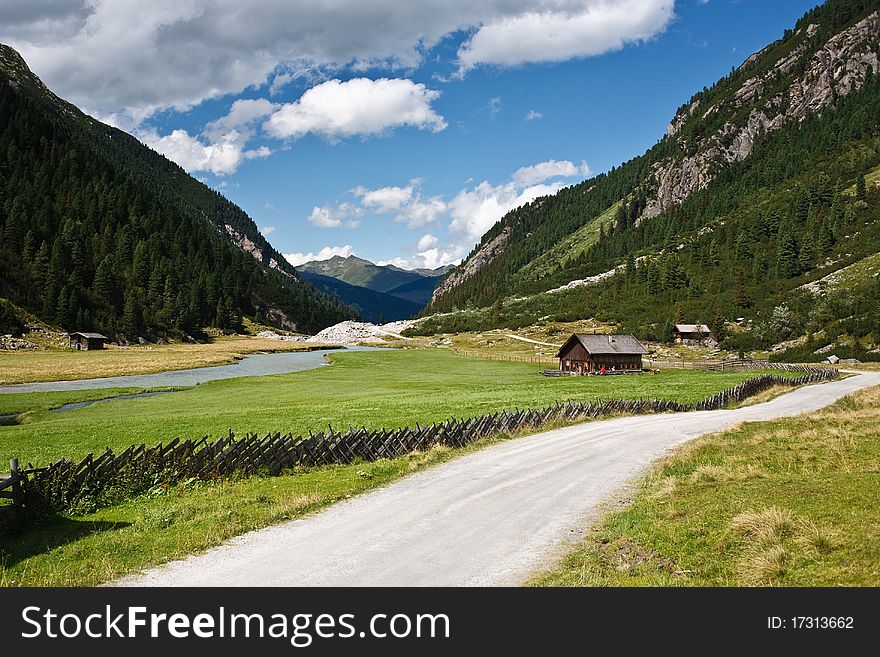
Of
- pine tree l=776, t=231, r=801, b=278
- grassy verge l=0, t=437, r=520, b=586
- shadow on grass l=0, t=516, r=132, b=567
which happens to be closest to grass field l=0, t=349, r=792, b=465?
shadow on grass l=0, t=516, r=132, b=567

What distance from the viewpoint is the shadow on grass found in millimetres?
13961

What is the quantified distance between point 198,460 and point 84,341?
12600cm

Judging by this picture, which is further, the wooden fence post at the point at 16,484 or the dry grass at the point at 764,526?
the wooden fence post at the point at 16,484

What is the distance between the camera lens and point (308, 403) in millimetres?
51812

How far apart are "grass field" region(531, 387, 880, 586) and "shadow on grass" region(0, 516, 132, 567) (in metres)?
12.8

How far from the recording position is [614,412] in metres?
41.6

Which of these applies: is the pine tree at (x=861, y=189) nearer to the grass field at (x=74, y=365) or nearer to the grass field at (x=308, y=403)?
the grass field at (x=308, y=403)

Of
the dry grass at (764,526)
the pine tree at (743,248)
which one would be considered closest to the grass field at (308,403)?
the dry grass at (764,526)

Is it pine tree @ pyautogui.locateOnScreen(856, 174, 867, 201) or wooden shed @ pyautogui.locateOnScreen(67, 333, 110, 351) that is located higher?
pine tree @ pyautogui.locateOnScreen(856, 174, 867, 201)

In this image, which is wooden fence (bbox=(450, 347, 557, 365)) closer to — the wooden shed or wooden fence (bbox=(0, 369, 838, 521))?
wooden fence (bbox=(0, 369, 838, 521))

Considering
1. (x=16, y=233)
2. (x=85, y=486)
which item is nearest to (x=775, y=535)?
(x=85, y=486)

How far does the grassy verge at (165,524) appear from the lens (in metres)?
12.6

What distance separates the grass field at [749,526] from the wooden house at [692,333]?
11142 centimetres
